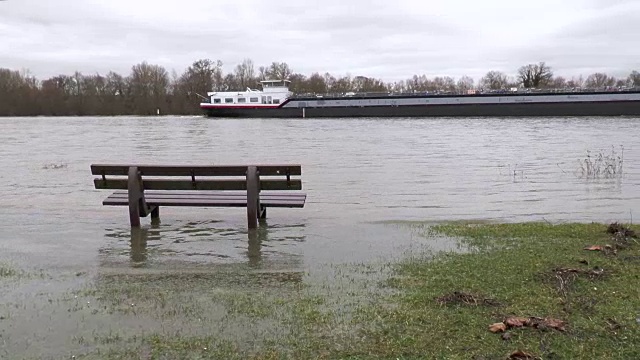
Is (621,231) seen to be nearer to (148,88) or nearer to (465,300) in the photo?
(465,300)

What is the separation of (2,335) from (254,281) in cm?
201

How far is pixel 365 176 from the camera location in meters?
15.6

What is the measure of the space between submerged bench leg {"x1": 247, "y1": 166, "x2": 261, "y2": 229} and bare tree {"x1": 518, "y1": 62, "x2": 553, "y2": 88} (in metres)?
107

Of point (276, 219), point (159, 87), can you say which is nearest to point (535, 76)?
point (159, 87)

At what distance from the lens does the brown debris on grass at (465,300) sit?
170 inches

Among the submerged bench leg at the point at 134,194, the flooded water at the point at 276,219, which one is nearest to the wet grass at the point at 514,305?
the flooded water at the point at 276,219

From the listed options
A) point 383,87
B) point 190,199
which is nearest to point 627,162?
point 190,199

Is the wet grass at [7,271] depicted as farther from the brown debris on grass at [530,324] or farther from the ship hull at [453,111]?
the ship hull at [453,111]

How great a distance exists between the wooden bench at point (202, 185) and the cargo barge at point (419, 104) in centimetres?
5802

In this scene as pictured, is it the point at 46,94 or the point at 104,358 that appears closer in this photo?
the point at 104,358

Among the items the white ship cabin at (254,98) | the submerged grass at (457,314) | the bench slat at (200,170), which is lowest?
the submerged grass at (457,314)

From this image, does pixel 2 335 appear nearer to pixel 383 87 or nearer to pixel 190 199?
pixel 190 199

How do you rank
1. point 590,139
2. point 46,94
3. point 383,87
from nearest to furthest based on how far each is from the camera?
point 590,139
point 46,94
point 383,87

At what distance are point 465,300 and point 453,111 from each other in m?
61.3
